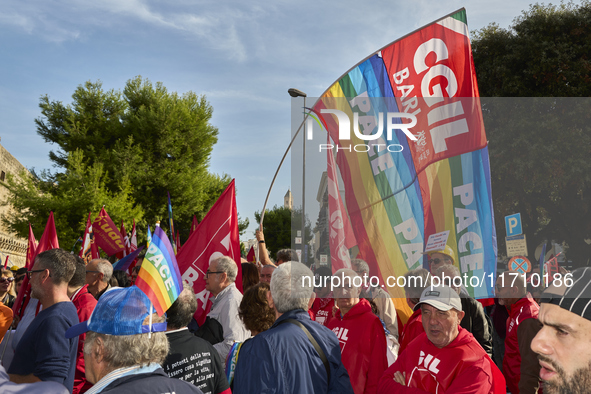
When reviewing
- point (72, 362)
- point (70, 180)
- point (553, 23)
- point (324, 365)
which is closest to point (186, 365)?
point (324, 365)

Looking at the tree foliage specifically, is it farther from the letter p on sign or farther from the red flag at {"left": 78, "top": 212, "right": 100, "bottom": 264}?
the letter p on sign

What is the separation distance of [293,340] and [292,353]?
0.26 feet

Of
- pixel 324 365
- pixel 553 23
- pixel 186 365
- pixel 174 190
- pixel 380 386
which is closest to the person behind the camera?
pixel 324 365

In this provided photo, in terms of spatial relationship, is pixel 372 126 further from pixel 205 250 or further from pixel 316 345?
pixel 205 250

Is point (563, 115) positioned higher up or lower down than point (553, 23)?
lower down

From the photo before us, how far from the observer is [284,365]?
2.74 m

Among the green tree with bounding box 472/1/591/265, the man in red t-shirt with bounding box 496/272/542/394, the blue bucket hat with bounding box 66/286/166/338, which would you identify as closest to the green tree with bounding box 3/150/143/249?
the green tree with bounding box 472/1/591/265

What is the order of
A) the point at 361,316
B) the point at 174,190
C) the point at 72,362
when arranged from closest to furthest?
the point at 72,362 < the point at 361,316 < the point at 174,190

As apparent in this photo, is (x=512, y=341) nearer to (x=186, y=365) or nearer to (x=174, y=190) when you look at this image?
(x=186, y=365)

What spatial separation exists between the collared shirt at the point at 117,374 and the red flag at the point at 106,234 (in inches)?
351

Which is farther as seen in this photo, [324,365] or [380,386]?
[380,386]

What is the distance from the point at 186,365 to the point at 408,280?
1571mm

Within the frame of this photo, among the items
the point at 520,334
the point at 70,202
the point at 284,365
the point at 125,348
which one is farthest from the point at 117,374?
the point at 70,202

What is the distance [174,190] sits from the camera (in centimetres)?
2702
